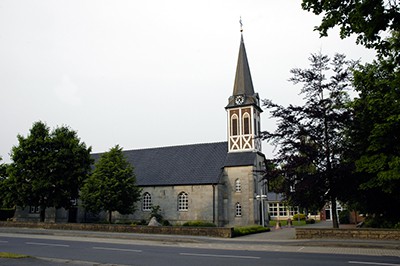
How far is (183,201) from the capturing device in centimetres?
4050

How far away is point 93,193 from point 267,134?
61.7ft

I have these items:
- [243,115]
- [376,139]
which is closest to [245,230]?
[376,139]

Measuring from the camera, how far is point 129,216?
140 feet

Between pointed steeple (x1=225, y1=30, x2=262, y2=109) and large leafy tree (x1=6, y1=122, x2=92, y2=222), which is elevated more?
Result: pointed steeple (x1=225, y1=30, x2=262, y2=109)

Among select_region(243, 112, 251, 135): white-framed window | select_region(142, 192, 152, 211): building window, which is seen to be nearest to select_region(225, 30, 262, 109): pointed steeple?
select_region(243, 112, 251, 135): white-framed window

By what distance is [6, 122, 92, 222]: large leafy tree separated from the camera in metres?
36.4

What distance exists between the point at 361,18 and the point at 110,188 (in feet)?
92.1

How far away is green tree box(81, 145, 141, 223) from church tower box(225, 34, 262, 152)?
1325 centimetres

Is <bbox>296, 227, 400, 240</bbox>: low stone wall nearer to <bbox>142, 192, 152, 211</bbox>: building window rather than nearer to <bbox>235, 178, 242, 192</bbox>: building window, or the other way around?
<bbox>235, 178, 242, 192</bbox>: building window

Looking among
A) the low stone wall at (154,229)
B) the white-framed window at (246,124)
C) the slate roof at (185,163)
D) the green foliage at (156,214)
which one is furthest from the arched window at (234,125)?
the low stone wall at (154,229)

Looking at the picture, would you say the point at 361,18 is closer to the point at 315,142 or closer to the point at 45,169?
the point at 315,142

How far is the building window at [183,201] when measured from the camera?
40.2 meters

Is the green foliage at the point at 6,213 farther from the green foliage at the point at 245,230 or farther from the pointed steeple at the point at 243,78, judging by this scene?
the green foliage at the point at 245,230

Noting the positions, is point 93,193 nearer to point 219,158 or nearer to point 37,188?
point 37,188
